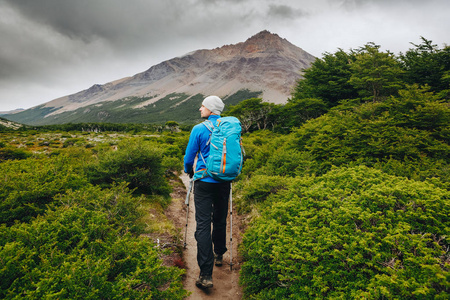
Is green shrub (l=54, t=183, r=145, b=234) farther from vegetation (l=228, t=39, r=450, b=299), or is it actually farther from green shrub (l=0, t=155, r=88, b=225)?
vegetation (l=228, t=39, r=450, b=299)

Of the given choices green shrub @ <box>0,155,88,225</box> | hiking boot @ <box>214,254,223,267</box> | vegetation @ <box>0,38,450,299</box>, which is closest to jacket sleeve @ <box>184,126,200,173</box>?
vegetation @ <box>0,38,450,299</box>

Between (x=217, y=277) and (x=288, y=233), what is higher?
(x=288, y=233)

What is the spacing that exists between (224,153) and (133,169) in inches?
186

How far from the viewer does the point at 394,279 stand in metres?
1.86

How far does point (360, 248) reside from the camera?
2359 mm

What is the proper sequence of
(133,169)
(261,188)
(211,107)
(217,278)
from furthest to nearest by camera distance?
(133,169), (261,188), (217,278), (211,107)

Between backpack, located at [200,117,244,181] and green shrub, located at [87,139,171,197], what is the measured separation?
12.7 feet

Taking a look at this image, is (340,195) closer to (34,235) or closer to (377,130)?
(34,235)

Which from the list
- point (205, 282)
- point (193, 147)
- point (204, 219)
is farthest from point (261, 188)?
point (193, 147)

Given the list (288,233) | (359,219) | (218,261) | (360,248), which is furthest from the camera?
(218,261)

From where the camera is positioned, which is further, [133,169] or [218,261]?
[133,169]

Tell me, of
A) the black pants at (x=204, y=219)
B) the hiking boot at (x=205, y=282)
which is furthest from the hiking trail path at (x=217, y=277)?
the black pants at (x=204, y=219)

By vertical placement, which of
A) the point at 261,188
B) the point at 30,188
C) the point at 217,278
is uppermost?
the point at 30,188

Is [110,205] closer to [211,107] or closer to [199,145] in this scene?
[199,145]
